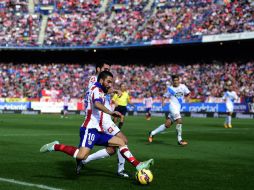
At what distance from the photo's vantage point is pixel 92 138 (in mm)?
9844

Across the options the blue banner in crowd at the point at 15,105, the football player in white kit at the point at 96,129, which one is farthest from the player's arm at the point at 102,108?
the blue banner in crowd at the point at 15,105

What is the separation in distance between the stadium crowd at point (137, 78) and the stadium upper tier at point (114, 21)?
10.8 feet

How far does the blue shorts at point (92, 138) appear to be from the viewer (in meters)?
9.80

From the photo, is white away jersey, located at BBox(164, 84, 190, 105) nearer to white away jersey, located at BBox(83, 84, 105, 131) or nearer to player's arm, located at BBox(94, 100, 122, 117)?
white away jersey, located at BBox(83, 84, 105, 131)

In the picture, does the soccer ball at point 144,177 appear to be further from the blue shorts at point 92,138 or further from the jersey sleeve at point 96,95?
the jersey sleeve at point 96,95

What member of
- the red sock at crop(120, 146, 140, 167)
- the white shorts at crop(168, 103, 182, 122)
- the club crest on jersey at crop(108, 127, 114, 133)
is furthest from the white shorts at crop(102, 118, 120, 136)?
the white shorts at crop(168, 103, 182, 122)

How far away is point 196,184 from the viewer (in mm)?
9570

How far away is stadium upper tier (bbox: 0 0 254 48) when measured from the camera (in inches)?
2180

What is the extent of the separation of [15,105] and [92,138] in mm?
50727

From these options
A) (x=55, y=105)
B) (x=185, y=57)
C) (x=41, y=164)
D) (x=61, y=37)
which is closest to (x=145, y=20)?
(x=185, y=57)

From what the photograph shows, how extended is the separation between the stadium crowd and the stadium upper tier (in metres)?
3.29

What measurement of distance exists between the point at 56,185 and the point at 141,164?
163cm

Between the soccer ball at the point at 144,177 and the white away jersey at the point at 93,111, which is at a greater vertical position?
the white away jersey at the point at 93,111

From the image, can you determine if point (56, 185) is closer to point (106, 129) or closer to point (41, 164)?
point (106, 129)
